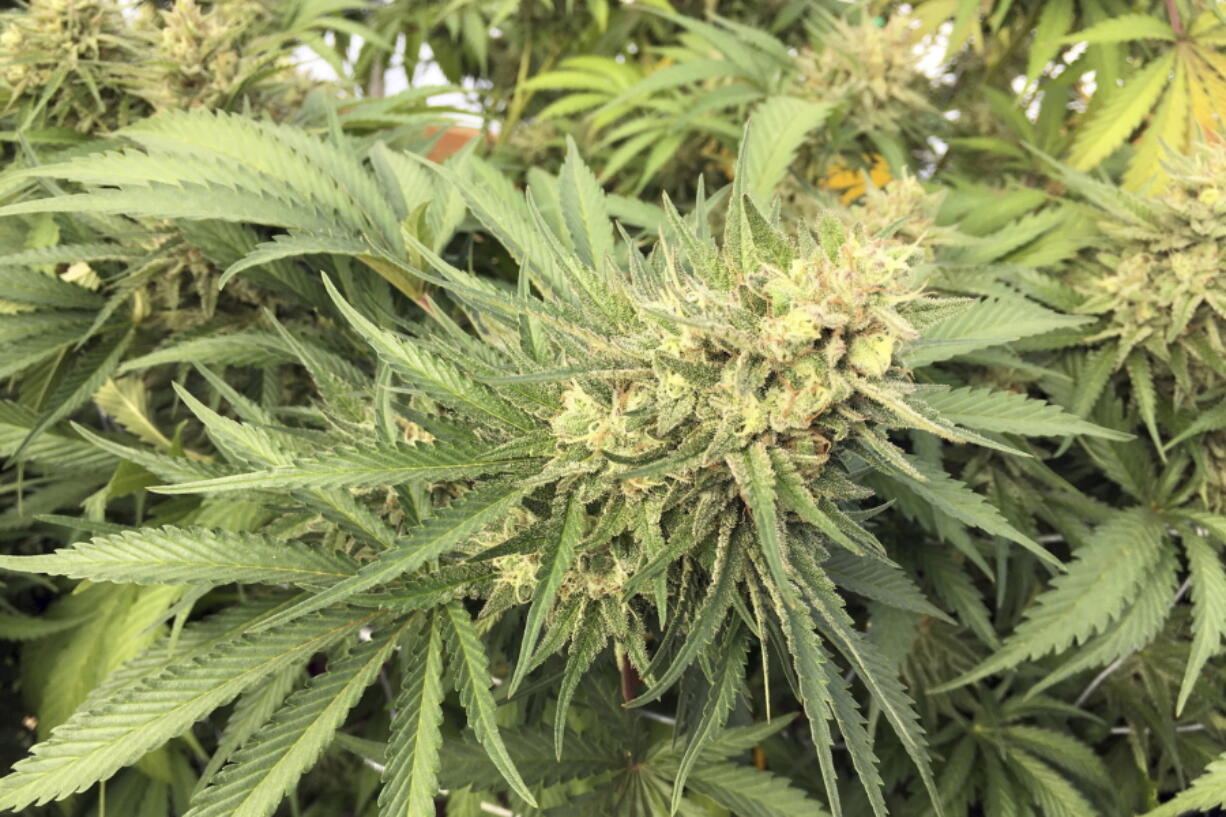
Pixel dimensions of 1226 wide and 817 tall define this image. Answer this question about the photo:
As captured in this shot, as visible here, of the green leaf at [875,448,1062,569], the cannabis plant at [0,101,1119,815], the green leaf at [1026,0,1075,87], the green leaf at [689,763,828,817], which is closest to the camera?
the cannabis plant at [0,101,1119,815]

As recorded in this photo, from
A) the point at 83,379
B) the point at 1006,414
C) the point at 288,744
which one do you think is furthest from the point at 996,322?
the point at 83,379

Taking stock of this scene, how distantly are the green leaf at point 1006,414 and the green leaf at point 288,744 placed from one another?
474 mm

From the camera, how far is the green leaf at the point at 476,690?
0.47 m

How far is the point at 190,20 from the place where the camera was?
85 cm

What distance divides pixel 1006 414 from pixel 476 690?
0.47 metres

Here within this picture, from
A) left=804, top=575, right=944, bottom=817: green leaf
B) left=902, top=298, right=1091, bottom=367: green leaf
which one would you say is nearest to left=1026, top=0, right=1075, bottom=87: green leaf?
left=902, top=298, right=1091, bottom=367: green leaf

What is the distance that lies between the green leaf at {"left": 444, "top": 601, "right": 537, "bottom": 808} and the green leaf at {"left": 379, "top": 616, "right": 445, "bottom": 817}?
0.8 inches

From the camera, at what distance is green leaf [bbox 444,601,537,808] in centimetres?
47

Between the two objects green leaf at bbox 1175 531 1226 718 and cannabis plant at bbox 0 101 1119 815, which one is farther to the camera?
green leaf at bbox 1175 531 1226 718

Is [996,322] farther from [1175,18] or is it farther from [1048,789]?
[1175,18]

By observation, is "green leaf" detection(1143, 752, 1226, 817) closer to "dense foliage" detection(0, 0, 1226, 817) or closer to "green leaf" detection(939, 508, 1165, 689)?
"dense foliage" detection(0, 0, 1226, 817)

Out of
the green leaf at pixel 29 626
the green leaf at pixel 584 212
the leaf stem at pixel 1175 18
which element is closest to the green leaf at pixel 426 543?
the green leaf at pixel 584 212

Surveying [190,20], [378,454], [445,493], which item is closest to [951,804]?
[445,493]

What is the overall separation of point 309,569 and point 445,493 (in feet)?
0.37
